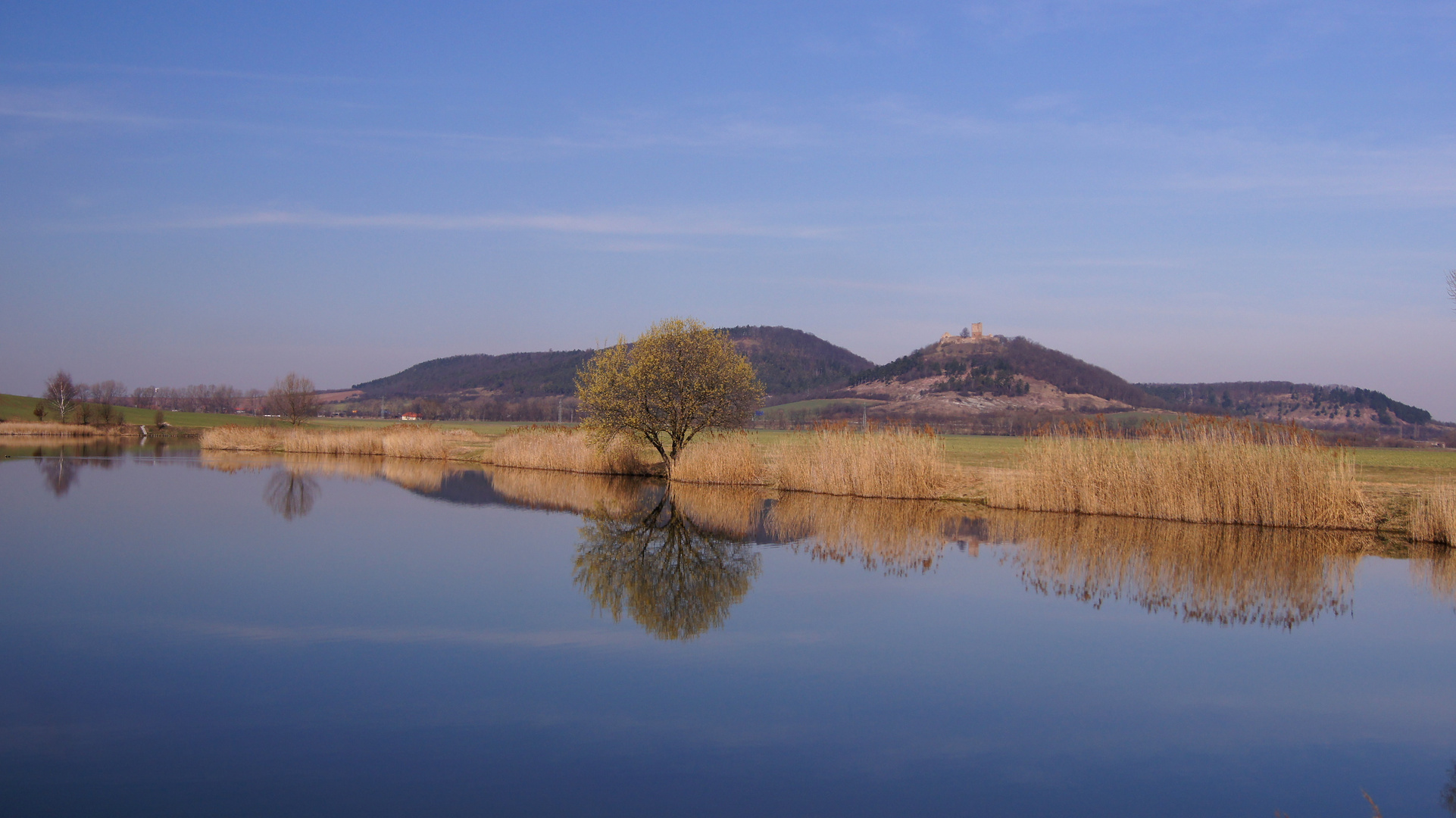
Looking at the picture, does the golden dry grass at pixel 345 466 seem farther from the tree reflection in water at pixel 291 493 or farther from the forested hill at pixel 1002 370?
the forested hill at pixel 1002 370

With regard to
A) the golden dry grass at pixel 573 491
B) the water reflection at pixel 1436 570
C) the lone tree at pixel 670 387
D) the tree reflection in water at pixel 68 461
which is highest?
the lone tree at pixel 670 387

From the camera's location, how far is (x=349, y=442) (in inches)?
1736

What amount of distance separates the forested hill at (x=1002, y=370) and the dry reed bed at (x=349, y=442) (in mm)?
118775

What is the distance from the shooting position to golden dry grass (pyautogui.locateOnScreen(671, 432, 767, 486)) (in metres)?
27.1

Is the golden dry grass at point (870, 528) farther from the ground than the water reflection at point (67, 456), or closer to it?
closer to it

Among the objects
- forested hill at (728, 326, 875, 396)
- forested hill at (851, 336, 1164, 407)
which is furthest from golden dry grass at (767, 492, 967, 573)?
forested hill at (728, 326, 875, 396)

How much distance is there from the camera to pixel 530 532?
55.0ft

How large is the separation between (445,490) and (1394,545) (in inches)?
838

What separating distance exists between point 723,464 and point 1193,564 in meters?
15.2

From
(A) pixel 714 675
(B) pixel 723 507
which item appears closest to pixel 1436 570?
(A) pixel 714 675

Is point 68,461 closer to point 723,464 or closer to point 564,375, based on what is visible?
point 723,464

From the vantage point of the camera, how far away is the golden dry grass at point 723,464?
27109 mm

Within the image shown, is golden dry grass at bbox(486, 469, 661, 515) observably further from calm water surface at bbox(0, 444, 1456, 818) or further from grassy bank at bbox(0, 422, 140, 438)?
grassy bank at bbox(0, 422, 140, 438)

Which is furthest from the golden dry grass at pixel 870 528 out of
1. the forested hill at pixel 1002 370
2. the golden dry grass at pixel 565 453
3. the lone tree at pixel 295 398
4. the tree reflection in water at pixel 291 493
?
the forested hill at pixel 1002 370
